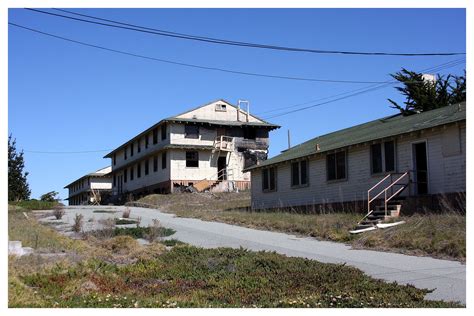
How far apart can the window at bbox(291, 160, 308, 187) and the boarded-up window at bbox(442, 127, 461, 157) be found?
935 centimetres

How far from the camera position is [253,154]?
52.4 m

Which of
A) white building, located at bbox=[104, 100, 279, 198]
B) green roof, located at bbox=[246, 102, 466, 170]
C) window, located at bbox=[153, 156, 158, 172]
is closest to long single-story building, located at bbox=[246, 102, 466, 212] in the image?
green roof, located at bbox=[246, 102, 466, 170]

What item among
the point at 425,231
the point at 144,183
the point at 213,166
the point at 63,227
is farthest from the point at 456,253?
the point at 144,183

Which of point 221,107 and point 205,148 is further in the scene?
point 221,107

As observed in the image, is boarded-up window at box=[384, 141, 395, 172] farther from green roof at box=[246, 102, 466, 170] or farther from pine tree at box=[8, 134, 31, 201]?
pine tree at box=[8, 134, 31, 201]

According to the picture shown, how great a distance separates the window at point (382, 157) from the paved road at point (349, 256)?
227 inches

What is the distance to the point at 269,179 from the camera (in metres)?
32.5

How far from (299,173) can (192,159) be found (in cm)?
2210

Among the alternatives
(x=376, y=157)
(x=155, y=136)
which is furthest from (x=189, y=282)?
(x=155, y=136)

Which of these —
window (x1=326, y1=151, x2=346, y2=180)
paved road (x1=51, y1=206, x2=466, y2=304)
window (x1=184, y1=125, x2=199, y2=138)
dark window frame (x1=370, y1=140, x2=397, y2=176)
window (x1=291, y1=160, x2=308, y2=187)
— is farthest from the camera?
window (x1=184, y1=125, x2=199, y2=138)

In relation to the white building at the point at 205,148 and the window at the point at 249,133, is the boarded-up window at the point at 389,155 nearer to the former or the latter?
the white building at the point at 205,148

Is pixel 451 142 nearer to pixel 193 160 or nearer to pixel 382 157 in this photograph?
pixel 382 157

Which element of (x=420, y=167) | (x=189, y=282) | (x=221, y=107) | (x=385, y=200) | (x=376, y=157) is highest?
(x=221, y=107)

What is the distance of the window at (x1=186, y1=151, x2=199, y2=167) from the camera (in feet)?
164
